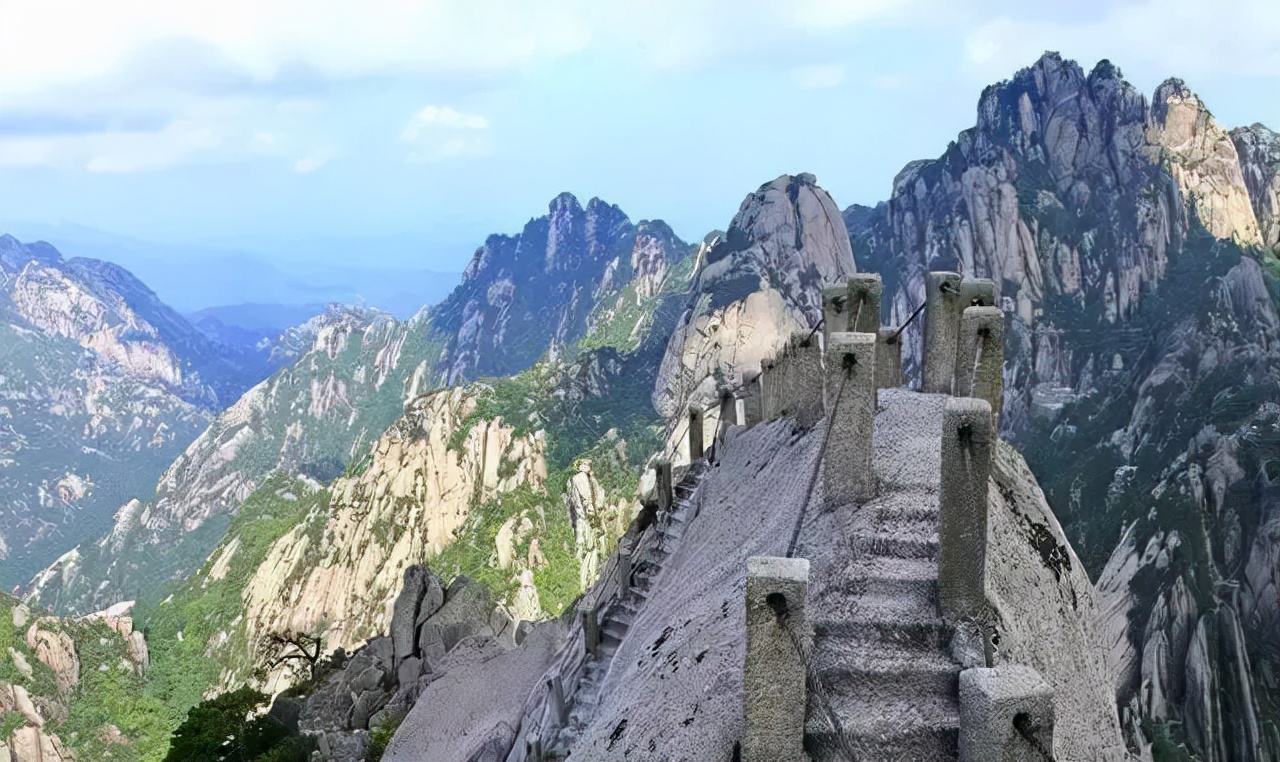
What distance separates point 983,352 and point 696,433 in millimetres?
11490

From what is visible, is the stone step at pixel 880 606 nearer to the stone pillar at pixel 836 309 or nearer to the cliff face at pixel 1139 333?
the stone pillar at pixel 836 309

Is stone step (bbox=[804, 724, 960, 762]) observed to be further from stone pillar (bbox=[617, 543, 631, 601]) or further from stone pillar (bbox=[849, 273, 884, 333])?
stone pillar (bbox=[617, 543, 631, 601])

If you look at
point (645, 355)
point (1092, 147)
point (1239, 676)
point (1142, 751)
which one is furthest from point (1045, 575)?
point (1092, 147)

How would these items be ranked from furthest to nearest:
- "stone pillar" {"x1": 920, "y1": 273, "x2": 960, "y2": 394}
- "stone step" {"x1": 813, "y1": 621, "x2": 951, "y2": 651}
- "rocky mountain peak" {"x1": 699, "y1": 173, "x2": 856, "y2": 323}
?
"rocky mountain peak" {"x1": 699, "y1": 173, "x2": 856, "y2": 323} → "stone pillar" {"x1": 920, "y1": 273, "x2": 960, "y2": 394} → "stone step" {"x1": 813, "y1": 621, "x2": 951, "y2": 651}

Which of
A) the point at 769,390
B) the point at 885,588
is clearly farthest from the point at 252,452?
the point at 885,588

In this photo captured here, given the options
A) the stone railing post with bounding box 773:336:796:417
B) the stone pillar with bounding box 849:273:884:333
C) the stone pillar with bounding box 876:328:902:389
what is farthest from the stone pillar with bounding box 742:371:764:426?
the stone pillar with bounding box 849:273:884:333

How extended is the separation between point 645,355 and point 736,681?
91.4 metres

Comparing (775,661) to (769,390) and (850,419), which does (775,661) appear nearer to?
(850,419)

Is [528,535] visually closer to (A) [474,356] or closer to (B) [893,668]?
(B) [893,668]

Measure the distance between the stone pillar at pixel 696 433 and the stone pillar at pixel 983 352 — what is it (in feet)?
35.1

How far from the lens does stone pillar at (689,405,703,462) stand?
848 inches

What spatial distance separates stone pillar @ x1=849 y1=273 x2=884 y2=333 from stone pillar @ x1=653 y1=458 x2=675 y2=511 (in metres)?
6.04

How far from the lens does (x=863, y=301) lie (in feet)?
47.8

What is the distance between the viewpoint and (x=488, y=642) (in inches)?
1016
